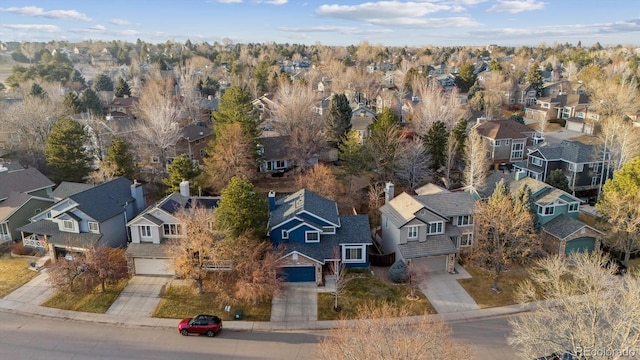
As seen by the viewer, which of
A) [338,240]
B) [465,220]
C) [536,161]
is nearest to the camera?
[338,240]

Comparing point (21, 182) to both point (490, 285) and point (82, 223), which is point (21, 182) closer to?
point (82, 223)

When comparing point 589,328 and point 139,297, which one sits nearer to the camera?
point 589,328

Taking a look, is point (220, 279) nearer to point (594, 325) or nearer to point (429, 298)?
point (429, 298)

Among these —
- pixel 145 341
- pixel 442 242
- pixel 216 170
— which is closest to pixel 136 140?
pixel 216 170

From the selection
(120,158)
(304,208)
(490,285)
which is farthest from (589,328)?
(120,158)

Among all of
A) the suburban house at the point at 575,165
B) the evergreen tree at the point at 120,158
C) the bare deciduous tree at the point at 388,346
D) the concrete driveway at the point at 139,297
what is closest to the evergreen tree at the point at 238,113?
the evergreen tree at the point at 120,158

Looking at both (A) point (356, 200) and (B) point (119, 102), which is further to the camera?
(B) point (119, 102)
